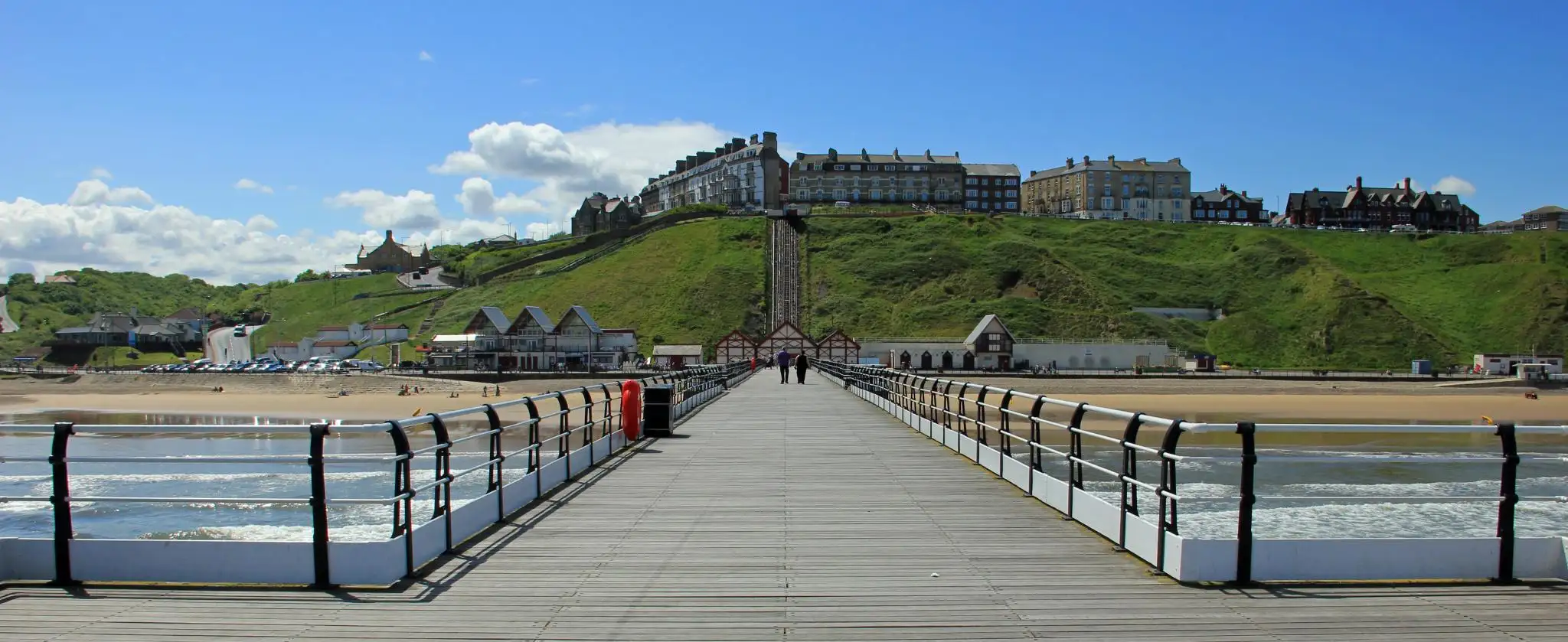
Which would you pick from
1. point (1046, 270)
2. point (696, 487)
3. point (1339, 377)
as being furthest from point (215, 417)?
point (1046, 270)

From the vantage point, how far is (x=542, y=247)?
134375 millimetres

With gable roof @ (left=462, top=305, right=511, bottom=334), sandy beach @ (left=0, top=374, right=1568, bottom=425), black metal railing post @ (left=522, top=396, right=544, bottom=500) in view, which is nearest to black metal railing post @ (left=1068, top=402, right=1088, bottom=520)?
black metal railing post @ (left=522, top=396, right=544, bottom=500)

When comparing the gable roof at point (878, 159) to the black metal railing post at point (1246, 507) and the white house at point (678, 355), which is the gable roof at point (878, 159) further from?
the black metal railing post at point (1246, 507)

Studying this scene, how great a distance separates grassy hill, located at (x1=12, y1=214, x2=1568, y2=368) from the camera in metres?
93.4

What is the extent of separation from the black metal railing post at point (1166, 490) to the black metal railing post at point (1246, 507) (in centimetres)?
39

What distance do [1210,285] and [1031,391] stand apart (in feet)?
170

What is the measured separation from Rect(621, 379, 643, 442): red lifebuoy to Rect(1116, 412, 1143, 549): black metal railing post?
9.22 m

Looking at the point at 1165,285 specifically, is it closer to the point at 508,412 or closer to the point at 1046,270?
the point at 1046,270

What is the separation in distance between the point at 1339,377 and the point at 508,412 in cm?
6259

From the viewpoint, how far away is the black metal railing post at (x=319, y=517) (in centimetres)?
597

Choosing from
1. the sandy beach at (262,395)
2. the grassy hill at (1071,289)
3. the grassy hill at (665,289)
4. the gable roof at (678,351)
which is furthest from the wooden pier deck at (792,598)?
the grassy hill at (1071,289)

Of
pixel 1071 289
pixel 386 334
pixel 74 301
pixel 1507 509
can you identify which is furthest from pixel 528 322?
pixel 74 301

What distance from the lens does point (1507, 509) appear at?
241 inches

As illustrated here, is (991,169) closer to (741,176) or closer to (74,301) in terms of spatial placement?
(741,176)
